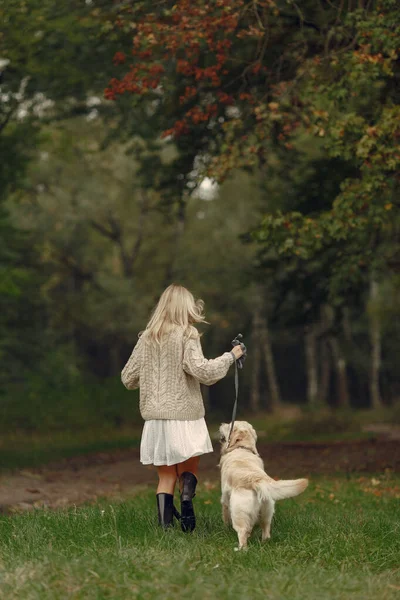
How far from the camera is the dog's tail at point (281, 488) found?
715 cm

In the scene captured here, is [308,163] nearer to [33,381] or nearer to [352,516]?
[352,516]

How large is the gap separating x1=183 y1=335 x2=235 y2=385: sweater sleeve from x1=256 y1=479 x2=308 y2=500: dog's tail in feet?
3.38

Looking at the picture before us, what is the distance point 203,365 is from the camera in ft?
26.0

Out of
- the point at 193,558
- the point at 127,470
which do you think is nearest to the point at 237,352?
the point at 193,558

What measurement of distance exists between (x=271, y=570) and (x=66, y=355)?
36821mm

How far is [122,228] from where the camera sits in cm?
4812

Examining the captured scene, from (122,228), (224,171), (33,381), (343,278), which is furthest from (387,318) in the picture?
(224,171)

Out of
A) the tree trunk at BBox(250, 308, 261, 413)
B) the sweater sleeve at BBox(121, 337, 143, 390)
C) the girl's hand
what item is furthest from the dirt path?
the tree trunk at BBox(250, 308, 261, 413)

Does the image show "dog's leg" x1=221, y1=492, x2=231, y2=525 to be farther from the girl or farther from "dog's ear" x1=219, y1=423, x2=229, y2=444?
"dog's ear" x1=219, y1=423, x2=229, y2=444

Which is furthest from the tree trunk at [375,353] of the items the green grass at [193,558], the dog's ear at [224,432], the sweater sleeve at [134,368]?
the sweater sleeve at [134,368]

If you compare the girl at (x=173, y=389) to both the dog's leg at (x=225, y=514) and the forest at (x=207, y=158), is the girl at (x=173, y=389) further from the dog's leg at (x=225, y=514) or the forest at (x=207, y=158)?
the forest at (x=207, y=158)

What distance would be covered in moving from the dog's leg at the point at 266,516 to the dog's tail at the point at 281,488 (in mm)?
160

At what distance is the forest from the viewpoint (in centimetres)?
1248

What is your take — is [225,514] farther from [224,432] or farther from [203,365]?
[203,365]
